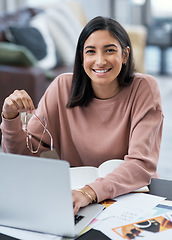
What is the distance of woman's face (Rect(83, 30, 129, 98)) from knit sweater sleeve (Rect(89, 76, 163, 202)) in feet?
0.43

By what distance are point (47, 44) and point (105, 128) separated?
8.04 feet

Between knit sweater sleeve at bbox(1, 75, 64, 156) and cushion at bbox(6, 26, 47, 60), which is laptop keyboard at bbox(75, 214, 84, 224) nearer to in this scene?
knit sweater sleeve at bbox(1, 75, 64, 156)

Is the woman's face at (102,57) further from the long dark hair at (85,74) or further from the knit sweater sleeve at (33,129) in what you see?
the knit sweater sleeve at (33,129)

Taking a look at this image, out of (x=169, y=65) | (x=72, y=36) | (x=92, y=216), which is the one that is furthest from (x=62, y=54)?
(x=92, y=216)

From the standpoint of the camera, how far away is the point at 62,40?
405 centimetres

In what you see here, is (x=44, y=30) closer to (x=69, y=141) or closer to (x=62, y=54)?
(x=62, y=54)

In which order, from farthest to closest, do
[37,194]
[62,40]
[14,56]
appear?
[62,40], [14,56], [37,194]

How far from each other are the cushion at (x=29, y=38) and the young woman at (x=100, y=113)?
2.06m

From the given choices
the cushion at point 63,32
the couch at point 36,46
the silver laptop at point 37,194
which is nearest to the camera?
the silver laptop at point 37,194

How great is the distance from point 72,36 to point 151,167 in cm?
297

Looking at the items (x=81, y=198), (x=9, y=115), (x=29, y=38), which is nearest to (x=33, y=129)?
(x=9, y=115)

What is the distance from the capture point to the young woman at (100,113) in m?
1.34

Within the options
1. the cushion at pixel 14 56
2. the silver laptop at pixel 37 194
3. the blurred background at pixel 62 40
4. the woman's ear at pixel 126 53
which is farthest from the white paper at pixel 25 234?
the cushion at pixel 14 56

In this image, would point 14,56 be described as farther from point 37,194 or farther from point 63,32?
point 37,194
